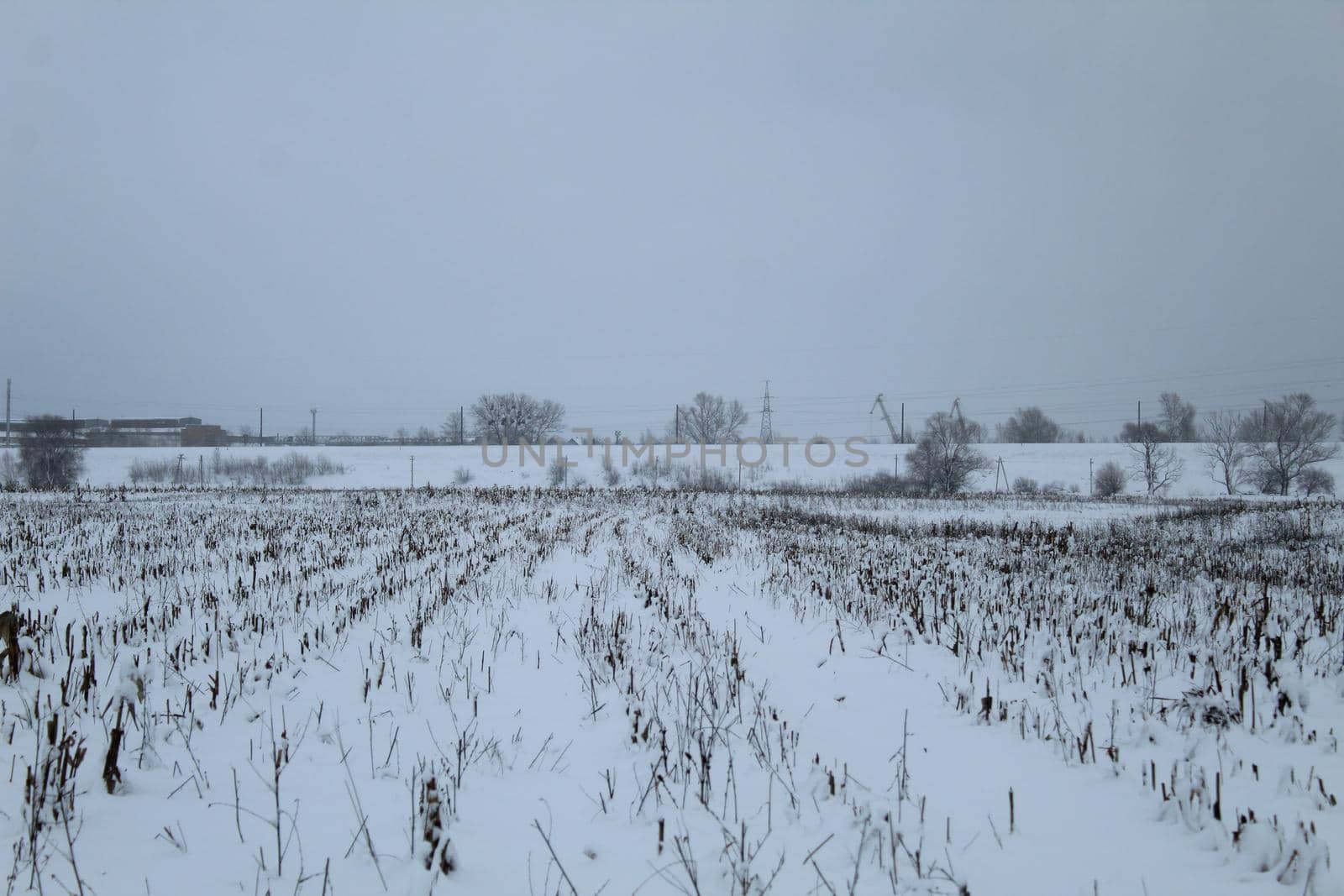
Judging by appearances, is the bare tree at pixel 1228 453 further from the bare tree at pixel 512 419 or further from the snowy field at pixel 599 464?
the bare tree at pixel 512 419

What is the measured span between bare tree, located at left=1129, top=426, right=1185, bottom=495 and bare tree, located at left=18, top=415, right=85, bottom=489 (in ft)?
243

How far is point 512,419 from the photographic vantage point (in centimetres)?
7119

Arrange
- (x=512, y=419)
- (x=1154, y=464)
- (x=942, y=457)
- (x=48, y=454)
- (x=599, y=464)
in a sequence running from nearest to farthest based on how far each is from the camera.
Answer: (x=48, y=454) < (x=942, y=457) < (x=1154, y=464) < (x=599, y=464) < (x=512, y=419)

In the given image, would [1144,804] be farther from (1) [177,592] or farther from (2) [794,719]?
(1) [177,592]

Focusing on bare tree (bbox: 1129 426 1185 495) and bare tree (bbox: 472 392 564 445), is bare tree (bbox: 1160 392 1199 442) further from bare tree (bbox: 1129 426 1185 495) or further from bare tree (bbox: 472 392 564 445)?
bare tree (bbox: 472 392 564 445)

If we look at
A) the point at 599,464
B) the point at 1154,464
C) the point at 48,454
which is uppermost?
the point at 48,454

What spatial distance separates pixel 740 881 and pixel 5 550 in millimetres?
12560

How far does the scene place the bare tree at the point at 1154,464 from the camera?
154ft

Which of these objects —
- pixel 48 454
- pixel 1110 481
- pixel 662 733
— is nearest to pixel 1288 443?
pixel 1110 481

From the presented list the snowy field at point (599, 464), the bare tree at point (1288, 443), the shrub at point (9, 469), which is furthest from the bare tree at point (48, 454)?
the bare tree at point (1288, 443)

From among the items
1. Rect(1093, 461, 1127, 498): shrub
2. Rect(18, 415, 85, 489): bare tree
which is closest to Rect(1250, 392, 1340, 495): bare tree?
Rect(1093, 461, 1127, 498): shrub

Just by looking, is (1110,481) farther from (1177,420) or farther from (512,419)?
(512,419)

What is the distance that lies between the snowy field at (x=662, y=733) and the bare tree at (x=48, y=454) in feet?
130

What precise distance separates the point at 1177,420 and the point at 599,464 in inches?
2601
